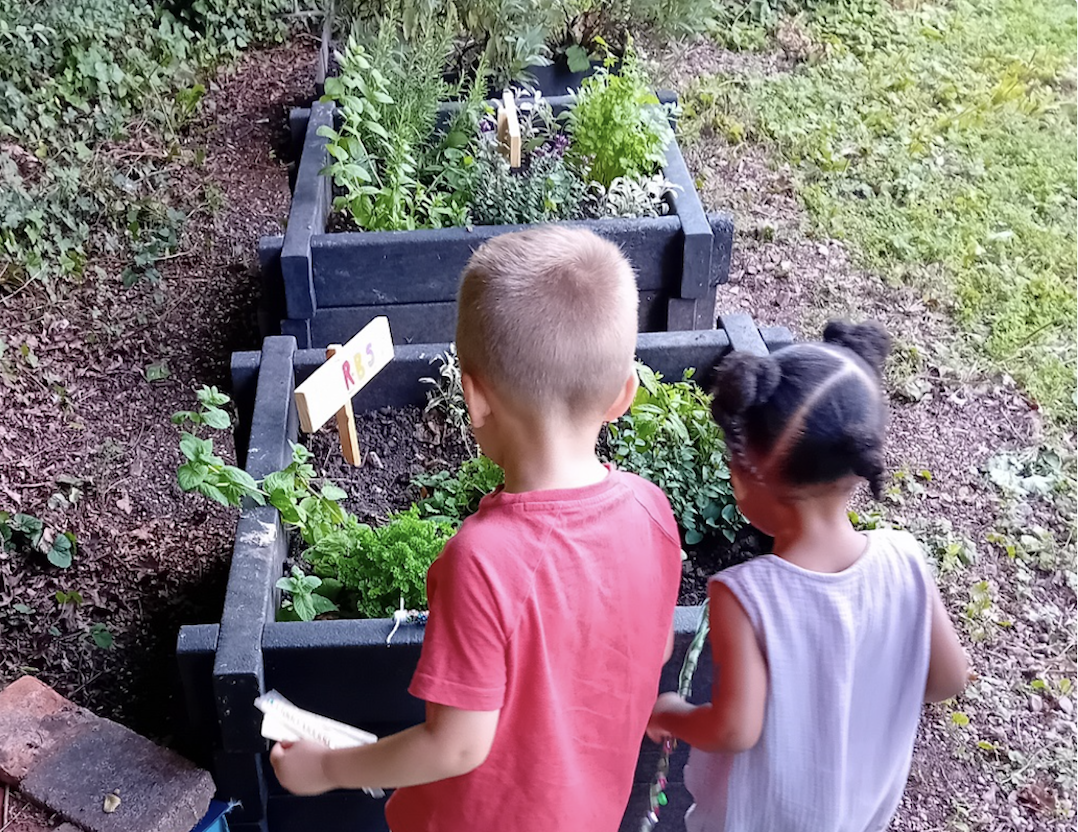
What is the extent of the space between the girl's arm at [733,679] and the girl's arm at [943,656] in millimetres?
240

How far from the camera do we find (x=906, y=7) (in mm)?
6711

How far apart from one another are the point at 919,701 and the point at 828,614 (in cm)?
21

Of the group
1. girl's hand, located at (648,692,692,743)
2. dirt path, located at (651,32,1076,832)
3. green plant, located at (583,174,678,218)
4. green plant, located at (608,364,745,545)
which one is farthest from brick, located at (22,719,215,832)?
green plant, located at (583,174,678,218)

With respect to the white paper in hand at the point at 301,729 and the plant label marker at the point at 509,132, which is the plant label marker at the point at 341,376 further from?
the plant label marker at the point at 509,132

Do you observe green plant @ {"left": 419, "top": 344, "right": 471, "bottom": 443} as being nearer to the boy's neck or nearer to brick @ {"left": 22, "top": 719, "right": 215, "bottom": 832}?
brick @ {"left": 22, "top": 719, "right": 215, "bottom": 832}

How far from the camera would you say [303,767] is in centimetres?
146

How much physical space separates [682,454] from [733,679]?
1.37 meters

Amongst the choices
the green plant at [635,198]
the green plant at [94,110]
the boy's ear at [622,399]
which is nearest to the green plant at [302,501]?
the boy's ear at [622,399]

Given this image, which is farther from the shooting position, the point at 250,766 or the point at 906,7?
the point at 906,7

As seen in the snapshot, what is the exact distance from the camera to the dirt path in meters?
2.61

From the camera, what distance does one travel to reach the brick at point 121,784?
201 centimetres

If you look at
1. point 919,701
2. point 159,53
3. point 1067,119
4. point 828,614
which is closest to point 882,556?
point 828,614

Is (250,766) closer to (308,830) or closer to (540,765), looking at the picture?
(308,830)

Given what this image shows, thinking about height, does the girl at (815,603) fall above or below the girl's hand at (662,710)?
above
